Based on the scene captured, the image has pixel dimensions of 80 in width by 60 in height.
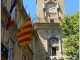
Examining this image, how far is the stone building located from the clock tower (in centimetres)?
699

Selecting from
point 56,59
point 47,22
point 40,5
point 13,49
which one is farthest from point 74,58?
point 40,5

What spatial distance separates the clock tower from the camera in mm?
37062

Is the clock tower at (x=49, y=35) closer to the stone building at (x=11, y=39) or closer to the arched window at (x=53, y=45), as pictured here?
the arched window at (x=53, y=45)

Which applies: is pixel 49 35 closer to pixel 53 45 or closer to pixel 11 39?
pixel 53 45

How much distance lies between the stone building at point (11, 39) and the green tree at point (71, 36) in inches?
167

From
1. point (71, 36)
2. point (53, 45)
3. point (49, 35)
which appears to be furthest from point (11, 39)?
point (53, 45)

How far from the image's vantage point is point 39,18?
38.6m

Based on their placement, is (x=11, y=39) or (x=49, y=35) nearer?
(x=11, y=39)

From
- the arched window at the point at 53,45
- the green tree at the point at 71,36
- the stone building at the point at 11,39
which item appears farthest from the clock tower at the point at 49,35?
the green tree at the point at 71,36

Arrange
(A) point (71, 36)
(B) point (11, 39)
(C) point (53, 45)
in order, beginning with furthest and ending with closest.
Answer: (C) point (53, 45) → (A) point (71, 36) → (B) point (11, 39)

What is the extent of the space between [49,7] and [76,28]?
592 inches

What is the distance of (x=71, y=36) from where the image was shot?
2558 centimetres

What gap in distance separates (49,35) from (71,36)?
12.0m

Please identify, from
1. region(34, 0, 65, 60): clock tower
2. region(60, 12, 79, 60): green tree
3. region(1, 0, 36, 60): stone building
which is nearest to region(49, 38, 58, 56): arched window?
region(34, 0, 65, 60): clock tower
